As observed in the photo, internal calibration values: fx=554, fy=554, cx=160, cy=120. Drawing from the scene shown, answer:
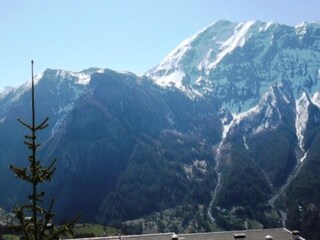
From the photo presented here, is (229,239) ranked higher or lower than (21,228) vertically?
lower

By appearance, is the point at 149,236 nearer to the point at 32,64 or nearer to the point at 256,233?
the point at 256,233

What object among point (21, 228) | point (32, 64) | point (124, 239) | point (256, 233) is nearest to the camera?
point (32, 64)

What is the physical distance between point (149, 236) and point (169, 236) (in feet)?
11.6

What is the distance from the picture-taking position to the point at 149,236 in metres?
95.2

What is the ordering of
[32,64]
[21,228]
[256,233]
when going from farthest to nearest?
[256,233] → [21,228] → [32,64]

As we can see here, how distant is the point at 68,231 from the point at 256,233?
7596cm

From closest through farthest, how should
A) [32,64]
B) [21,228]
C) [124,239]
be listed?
[32,64] → [21,228] → [124,239]

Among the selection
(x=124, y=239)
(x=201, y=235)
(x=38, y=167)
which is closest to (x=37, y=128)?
(x=38, y=167)

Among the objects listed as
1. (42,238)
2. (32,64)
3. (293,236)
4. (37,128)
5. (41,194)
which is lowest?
(293,236)

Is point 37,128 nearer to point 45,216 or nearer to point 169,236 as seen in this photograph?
point 45,216

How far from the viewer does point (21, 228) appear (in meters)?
26.9

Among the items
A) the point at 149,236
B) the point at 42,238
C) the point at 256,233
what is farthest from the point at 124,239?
the point at 42,238

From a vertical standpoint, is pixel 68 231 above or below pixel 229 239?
above

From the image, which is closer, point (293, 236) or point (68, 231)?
point (68, 231)
